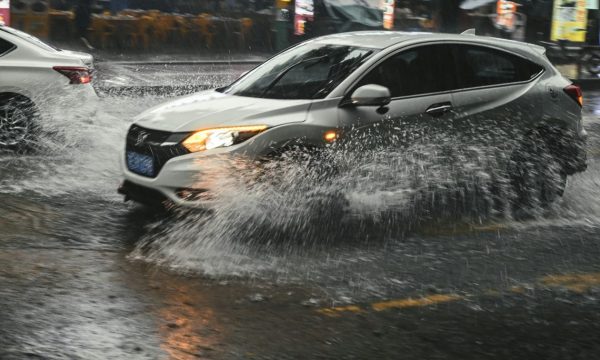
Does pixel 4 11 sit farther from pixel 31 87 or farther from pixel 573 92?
pixel 573 92

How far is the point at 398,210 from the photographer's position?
25.6ft

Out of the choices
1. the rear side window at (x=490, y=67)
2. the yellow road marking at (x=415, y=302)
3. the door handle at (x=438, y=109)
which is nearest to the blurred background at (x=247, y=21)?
the rear side window at (x=490, y=67)

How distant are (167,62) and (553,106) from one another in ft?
52.0

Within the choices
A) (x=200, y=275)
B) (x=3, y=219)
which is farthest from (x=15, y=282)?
(x=3, y=219)

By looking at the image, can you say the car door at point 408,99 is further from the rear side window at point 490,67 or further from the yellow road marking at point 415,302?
the yellow road marking at point 415,302

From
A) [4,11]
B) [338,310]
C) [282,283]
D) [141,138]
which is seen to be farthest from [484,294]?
[4,11]

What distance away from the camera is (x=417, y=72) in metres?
7.71

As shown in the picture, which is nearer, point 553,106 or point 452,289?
point 452,289

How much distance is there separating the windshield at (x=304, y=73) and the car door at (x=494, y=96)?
99 cm

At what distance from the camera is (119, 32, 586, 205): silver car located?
22.0ft

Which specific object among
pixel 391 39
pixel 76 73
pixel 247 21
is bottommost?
pixel 247 21

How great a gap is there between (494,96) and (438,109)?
76 centimetres

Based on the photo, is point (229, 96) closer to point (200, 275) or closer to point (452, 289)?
point (200, 275)

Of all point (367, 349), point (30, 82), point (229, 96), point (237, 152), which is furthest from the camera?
point (30, 82)
